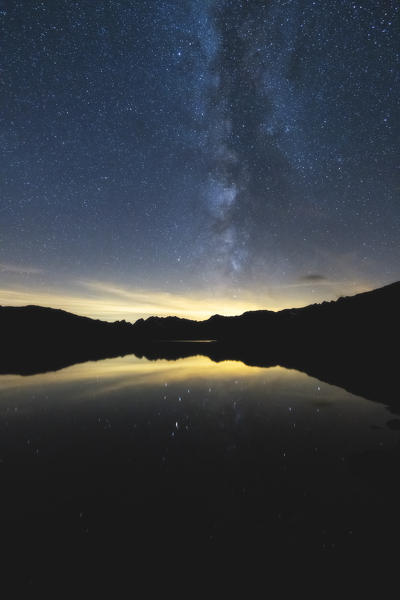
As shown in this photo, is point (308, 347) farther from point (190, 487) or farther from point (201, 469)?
point (190, 487)

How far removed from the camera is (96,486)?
23.5ft

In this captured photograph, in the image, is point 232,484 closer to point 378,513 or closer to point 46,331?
point 378,513

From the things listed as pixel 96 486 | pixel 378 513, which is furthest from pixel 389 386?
pixel 96 486

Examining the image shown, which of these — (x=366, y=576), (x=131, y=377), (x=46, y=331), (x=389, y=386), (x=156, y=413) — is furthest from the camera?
(x=46, y=331)

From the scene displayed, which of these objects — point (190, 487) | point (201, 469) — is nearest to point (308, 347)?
point (201, 469)

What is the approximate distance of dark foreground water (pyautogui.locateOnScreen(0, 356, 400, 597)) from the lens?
477 centimetres

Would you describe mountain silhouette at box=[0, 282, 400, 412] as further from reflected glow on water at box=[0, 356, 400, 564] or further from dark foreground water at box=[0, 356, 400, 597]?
dark foreground water at box=[0, 356, 400, 597]

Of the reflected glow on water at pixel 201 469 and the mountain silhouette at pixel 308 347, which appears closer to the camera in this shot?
the reflected glow on water at pixel 201 469

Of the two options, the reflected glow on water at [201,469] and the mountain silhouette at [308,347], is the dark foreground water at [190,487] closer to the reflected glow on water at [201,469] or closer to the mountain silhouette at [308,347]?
the reflected glow on water at [201,469]

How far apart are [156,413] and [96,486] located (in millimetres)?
7083

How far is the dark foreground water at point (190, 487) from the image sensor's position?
188 inches

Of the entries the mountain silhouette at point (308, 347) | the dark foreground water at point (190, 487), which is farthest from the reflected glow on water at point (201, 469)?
the mountain silhouette at point (308, 347)

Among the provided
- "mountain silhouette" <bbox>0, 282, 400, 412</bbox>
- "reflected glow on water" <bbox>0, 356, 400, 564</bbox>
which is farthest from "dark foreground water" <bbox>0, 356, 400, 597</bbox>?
"mountain silhouette" <bbox>0, 282, 400, 412</bbox>

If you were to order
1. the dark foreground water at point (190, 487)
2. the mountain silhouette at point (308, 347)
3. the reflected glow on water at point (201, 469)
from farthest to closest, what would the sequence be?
the mountain silhouette at point (308, 347), the reflected glow on water at point (201, 469), the dark foreground water at point (190, 487)
